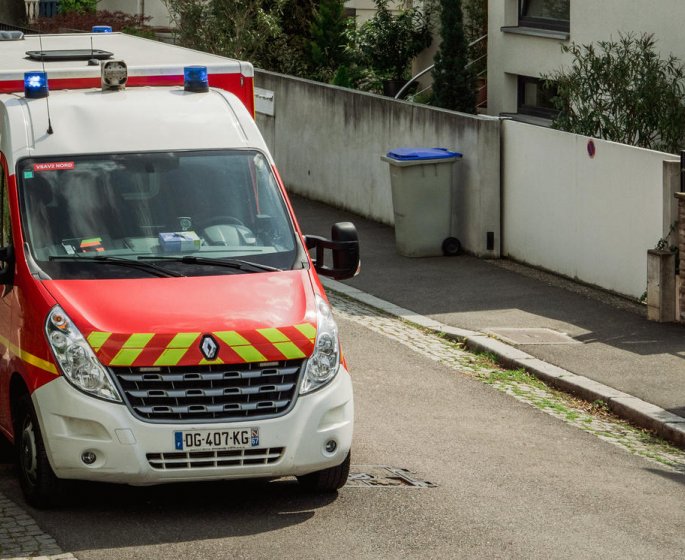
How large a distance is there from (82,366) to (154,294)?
24.7 inches

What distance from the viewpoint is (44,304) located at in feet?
26.6

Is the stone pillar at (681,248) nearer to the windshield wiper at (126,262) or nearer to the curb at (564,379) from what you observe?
the curb at (564,379)

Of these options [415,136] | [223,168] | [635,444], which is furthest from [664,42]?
[223,168]

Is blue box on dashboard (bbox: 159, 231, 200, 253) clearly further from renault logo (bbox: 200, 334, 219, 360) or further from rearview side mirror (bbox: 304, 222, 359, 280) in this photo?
renault logo (bbox: 200, 334, 219, 360)

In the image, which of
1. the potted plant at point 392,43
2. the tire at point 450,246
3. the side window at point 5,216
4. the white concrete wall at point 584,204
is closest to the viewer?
the side window at point 5,216

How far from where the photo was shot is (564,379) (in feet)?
39.1

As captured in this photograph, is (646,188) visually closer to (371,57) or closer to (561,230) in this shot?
(561,230)

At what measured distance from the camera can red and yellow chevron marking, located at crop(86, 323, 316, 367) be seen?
782cm

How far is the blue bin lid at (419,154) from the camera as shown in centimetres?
1733

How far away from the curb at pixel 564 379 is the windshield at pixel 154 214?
3395mm

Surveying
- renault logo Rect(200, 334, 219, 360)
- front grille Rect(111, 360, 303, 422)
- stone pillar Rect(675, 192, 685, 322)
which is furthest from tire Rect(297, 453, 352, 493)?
stone pillar Rect(675, 192, 685, 322)

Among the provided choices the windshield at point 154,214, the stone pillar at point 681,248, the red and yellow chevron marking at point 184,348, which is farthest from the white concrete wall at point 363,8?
the red and yellow chevron marking at point 184,348

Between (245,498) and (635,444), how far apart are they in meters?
3.20

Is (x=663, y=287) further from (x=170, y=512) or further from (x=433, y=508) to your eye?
(x=170, y=512)
